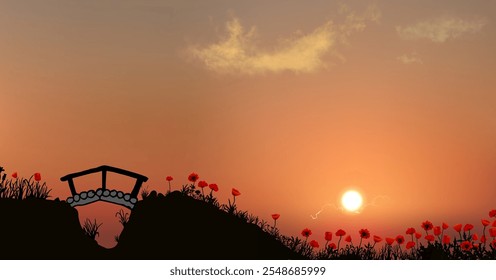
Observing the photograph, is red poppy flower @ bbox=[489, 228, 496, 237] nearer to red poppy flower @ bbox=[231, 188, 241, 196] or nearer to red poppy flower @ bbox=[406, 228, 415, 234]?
red poppy flower @ bbox=[406, 228, 415, 234]

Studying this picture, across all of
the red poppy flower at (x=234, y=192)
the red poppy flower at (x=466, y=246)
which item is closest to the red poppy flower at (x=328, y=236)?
the red poppy flower at (x=234, y=192)

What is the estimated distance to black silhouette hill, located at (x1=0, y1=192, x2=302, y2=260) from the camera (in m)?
12.3

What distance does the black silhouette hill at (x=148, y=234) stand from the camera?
1227 cm

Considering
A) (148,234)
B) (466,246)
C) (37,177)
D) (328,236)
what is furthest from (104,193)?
(466,246)

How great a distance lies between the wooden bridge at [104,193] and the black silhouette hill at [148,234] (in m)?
0.28

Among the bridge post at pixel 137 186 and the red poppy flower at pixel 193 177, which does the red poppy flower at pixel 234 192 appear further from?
the bridge post at pixel 137 186

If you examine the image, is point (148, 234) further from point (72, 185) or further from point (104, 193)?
point (72, 185)

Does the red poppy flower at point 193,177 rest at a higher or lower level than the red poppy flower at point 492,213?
higher

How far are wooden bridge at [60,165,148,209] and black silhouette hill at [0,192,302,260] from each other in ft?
0.90

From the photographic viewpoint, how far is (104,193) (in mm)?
13125

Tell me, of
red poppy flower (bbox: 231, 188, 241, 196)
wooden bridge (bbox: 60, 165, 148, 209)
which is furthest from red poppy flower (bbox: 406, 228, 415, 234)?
wooden bridge (bbox: 60, 165, 148, 209)

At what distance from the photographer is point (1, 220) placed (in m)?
12.8
